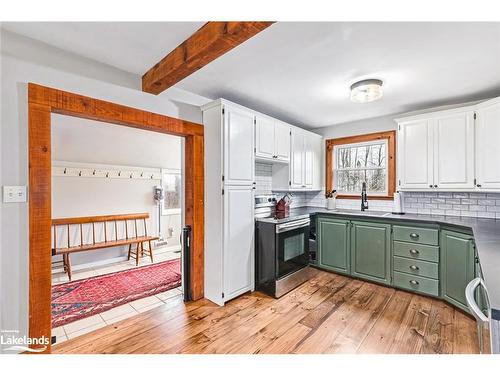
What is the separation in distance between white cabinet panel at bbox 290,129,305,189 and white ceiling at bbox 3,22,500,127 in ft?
2.49

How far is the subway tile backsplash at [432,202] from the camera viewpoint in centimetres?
287

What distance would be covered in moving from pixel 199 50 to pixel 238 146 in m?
1.17

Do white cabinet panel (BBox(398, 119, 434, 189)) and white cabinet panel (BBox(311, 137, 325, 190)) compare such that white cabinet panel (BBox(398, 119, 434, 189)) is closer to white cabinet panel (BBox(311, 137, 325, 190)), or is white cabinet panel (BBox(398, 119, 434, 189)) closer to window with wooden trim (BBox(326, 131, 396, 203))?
window with wooden trim (BBox(326, 131, 396, 203))

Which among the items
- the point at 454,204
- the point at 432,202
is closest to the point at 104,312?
the point at 432,202

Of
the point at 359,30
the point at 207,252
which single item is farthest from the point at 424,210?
the point at 207,252

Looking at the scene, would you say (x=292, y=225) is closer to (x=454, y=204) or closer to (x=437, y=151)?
(x=437, y=151)

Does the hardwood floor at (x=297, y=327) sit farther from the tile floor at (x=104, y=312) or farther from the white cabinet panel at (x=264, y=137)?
the white cabinet panel at (x=264, y=137)

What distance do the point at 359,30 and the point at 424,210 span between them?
109 inches

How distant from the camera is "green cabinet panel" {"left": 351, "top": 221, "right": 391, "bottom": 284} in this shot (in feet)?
9.72

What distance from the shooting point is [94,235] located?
3977 mm

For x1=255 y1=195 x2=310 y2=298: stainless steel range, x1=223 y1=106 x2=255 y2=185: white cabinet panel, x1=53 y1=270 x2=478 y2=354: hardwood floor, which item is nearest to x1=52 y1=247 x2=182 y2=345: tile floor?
x1=53 y1=270 x2=478 y2=354: hardwood floor

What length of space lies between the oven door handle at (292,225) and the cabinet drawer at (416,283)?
1220mm

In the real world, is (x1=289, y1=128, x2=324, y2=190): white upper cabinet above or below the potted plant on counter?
above
